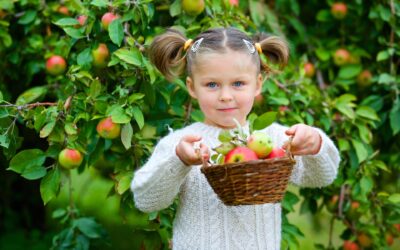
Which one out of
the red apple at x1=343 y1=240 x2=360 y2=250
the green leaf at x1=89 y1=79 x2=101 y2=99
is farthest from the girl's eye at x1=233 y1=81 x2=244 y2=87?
the red apple at x1=343 y1=240 x2=360 y2=250

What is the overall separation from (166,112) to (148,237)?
0.51 meters

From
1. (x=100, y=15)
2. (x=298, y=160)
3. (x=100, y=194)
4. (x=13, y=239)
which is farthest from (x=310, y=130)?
(x=100, y=194)

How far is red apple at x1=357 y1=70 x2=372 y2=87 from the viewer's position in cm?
332

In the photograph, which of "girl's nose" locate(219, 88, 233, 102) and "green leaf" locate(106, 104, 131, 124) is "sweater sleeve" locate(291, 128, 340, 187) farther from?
"green leaf" locate(106, 104, 131, 124)

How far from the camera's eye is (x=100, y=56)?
2521mm

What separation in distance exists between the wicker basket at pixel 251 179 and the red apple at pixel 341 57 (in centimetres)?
165

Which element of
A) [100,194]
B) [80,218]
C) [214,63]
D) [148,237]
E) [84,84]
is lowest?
[100,194]

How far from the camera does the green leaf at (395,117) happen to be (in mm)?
3092

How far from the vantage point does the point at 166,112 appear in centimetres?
272

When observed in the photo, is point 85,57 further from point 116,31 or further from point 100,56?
point 116,31

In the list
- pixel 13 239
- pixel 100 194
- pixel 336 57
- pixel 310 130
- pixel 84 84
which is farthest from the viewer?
pixel 100 194

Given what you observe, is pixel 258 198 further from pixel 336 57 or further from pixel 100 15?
pixel 336 57

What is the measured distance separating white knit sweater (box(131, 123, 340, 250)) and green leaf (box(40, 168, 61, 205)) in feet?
1.53

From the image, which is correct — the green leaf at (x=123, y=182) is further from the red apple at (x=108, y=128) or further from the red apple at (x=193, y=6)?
the red apple at (x=193, y=6)
